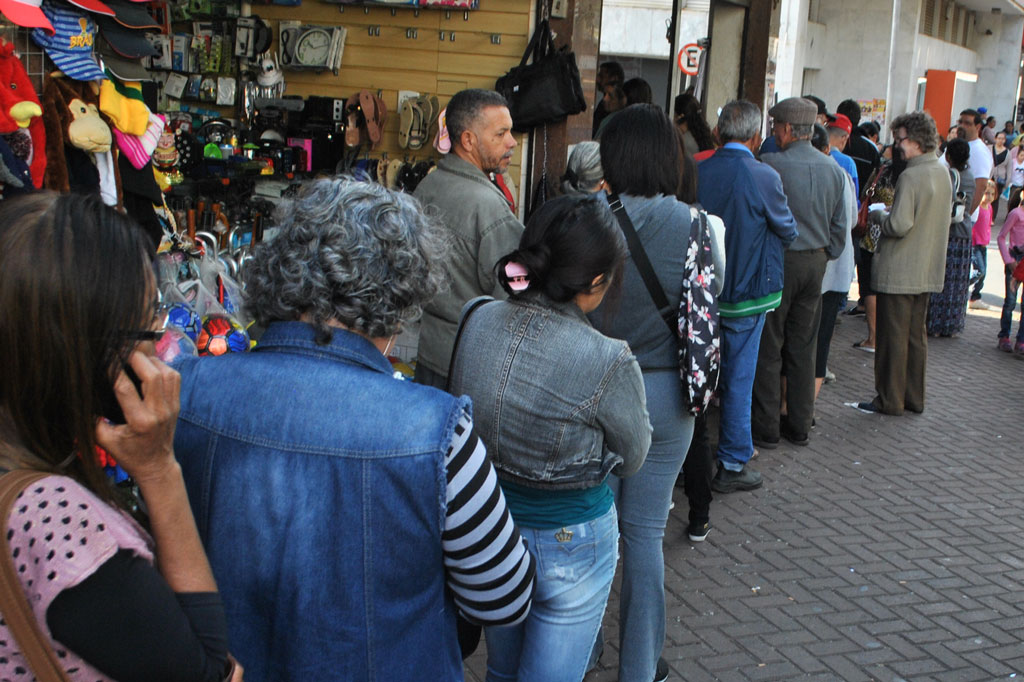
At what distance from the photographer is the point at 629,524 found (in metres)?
3.49

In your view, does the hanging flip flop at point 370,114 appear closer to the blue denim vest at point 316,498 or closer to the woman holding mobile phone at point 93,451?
the blue denim vest at point 316,498

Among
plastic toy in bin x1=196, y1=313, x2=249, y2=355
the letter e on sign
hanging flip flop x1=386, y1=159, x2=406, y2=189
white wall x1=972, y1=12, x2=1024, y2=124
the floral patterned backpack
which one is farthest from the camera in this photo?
white wall x1=972, y1=12, x2=1024, y2=124

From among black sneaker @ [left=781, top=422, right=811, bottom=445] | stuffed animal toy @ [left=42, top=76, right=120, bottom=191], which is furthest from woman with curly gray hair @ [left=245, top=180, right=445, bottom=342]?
black sneaker @ [left=781, top=422, right=811, bottom=445]

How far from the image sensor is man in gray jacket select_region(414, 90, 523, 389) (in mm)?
3895

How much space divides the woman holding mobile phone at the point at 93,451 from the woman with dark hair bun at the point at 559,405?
115cm

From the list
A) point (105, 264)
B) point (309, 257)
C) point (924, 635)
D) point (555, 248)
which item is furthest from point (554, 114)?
point (105, 264)

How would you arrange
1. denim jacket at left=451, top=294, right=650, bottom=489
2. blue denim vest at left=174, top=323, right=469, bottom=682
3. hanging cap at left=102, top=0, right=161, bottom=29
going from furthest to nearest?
hanging cap at left=102, top=0, right=161, bottom=29
denim jacket at left=451, top=294, right=650, bottom=489
blue denim vest at left=174, top=323, right=469, bottom=682

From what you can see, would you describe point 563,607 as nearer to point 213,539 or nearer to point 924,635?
point 213,539

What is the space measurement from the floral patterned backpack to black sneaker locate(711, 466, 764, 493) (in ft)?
8.45

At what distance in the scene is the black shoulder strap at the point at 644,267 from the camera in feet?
11.2

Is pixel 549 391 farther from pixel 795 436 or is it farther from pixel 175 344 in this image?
pixel 795 436

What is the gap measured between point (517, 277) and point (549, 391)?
12.0 inches

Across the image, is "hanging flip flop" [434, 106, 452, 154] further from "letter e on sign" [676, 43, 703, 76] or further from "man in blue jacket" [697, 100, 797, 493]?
"letter e on sign" [676, 43, 703, 76]

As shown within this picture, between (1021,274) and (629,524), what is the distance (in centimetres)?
764
